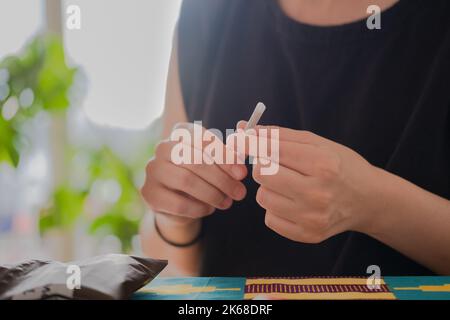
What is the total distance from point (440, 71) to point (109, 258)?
2.25 feet

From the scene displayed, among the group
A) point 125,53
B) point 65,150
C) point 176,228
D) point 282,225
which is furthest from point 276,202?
point 65,150

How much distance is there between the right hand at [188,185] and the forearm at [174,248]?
9 centimetres

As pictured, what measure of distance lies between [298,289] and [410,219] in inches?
9.9

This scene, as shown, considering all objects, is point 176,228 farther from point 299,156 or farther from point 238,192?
point 299,156

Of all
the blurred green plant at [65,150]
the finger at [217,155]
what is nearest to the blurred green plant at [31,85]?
the blurred green plant at [65,150]

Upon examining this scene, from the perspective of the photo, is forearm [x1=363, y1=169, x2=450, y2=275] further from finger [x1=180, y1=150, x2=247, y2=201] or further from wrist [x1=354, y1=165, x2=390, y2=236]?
finger [x1=180, y1=150, x2=247, y2=201]

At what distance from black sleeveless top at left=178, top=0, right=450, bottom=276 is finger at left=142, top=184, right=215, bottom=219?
0.14 metres

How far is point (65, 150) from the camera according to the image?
1.63 m

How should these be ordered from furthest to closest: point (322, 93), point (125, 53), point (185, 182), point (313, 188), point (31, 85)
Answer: point (31, 85), point (125, 53), point (322, 93), point (185, 182), point (313, 188)

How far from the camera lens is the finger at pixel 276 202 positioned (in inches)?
34.6

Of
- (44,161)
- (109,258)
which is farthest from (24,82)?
(109,258)

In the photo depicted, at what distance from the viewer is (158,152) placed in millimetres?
996

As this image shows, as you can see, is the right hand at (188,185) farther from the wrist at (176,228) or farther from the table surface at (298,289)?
the table surface at (298,289)
